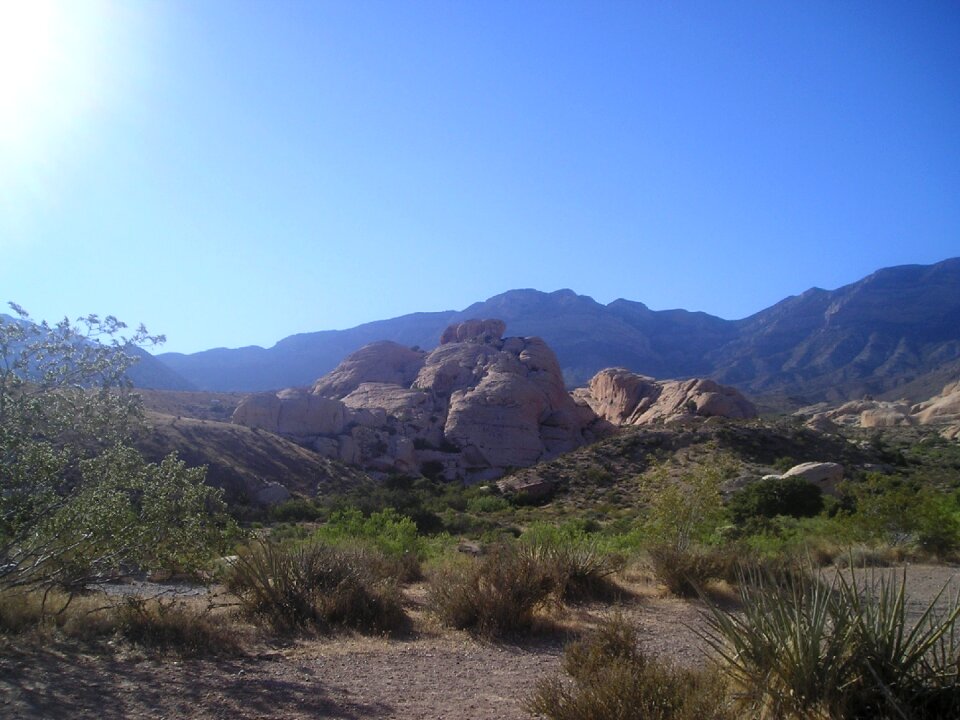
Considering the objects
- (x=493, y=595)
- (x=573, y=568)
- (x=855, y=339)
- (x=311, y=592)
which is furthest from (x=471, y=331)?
(x=855, y=339)

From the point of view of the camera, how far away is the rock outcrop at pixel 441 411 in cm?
5244

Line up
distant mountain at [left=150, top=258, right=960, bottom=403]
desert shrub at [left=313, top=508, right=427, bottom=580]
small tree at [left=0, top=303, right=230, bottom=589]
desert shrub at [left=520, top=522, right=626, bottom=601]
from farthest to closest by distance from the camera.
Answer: distant mountain at [left=150, top=258, right=960, bottom=403] < desert shrub at [left=313, top=508, right=427, bottom=580] < desert shrub at [left=520, top=522, right=626, bottom=601] < small tree at [left=0, top=303, right=230, bottom=589]

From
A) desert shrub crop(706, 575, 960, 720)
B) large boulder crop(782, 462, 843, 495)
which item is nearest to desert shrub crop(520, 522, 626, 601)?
desert shrub crop(706, 575, 960, 720)

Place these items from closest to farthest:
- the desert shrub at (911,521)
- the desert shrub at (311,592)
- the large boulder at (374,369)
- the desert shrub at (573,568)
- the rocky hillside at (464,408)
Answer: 1. the desert shrub at (311,592)
2. the desert shrub at (573,568)
3. the desert shrub at (911,521)
4. the rocky hillside at (464,408)
5. the large boulder at (374,369)

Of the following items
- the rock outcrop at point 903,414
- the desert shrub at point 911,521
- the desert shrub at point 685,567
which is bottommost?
the rock outcrop at point 903,414

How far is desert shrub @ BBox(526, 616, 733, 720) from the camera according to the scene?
4.89 metres

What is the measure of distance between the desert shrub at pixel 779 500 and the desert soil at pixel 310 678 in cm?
1808

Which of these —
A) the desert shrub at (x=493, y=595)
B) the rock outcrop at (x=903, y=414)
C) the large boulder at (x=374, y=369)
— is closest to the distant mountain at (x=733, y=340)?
the rock outcrop at (x=903, y=414)

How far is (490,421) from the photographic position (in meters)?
57.5

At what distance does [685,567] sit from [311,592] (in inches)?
251

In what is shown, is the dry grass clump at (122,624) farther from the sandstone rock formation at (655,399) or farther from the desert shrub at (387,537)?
the sandstone rock formation at (655,399)

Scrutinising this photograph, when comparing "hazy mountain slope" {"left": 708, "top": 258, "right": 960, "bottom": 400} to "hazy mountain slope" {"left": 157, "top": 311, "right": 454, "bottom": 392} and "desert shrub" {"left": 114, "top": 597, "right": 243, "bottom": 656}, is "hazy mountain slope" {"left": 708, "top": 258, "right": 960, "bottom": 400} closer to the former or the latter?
"hazy mountain slope" {"left": 157, "top": 311, "right": 454, "bottom": 392}

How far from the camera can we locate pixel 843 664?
4516mm

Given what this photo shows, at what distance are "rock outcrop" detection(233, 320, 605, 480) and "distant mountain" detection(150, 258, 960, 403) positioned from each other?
48284 mm
